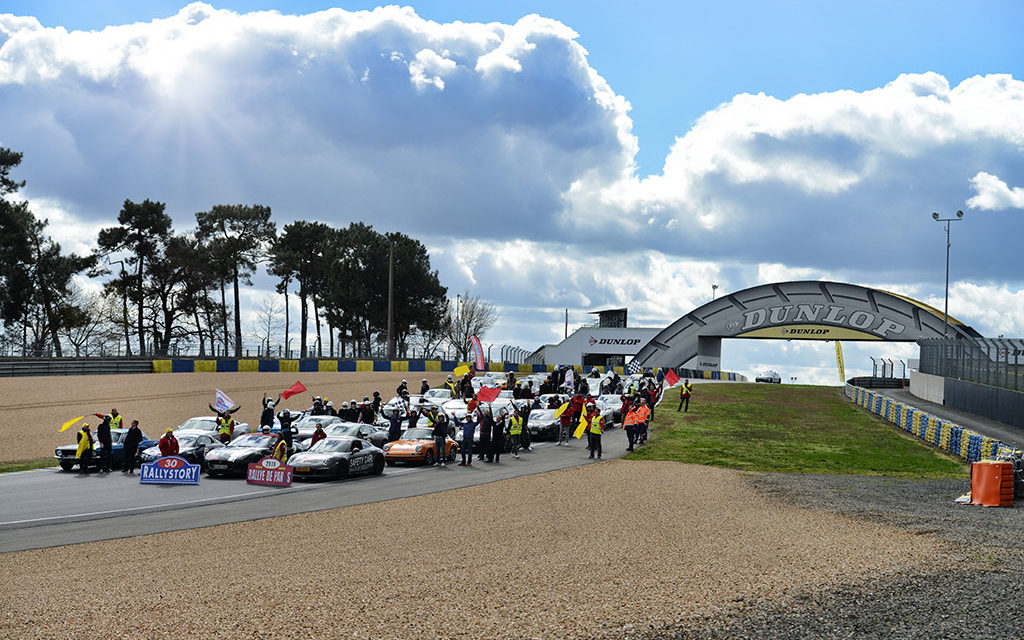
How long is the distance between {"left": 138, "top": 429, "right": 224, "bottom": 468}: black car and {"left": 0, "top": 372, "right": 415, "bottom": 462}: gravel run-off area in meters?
5.66

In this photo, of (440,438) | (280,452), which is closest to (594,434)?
(440,438)

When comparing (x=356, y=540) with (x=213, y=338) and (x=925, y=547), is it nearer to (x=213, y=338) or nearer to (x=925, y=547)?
(x=925, y=547)

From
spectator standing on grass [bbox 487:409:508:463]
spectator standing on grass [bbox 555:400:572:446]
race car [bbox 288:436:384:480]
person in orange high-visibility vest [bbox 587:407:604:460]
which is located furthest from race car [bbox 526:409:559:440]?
race car [bbox 288:436:384:480]

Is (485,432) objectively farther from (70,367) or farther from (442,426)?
(70,367)

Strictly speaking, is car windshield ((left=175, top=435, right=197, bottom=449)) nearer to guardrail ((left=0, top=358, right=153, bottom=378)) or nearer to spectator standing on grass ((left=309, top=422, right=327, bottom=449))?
spectator standing on grass ((left=309, top=422, right=327, bottom=449))

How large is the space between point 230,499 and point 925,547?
13.0m

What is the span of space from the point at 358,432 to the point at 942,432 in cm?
2130

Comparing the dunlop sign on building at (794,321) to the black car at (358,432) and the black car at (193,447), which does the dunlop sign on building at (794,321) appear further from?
the black car at (193,447)

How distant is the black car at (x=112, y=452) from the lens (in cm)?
2345

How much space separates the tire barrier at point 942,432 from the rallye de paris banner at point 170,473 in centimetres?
1803

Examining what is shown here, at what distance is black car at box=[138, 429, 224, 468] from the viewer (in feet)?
77.9

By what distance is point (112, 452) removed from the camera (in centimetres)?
2403

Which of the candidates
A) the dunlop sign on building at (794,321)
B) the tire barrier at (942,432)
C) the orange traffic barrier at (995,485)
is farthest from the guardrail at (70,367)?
the dunlop sign on building at (794,321)

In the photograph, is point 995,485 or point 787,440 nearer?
point 995,485
